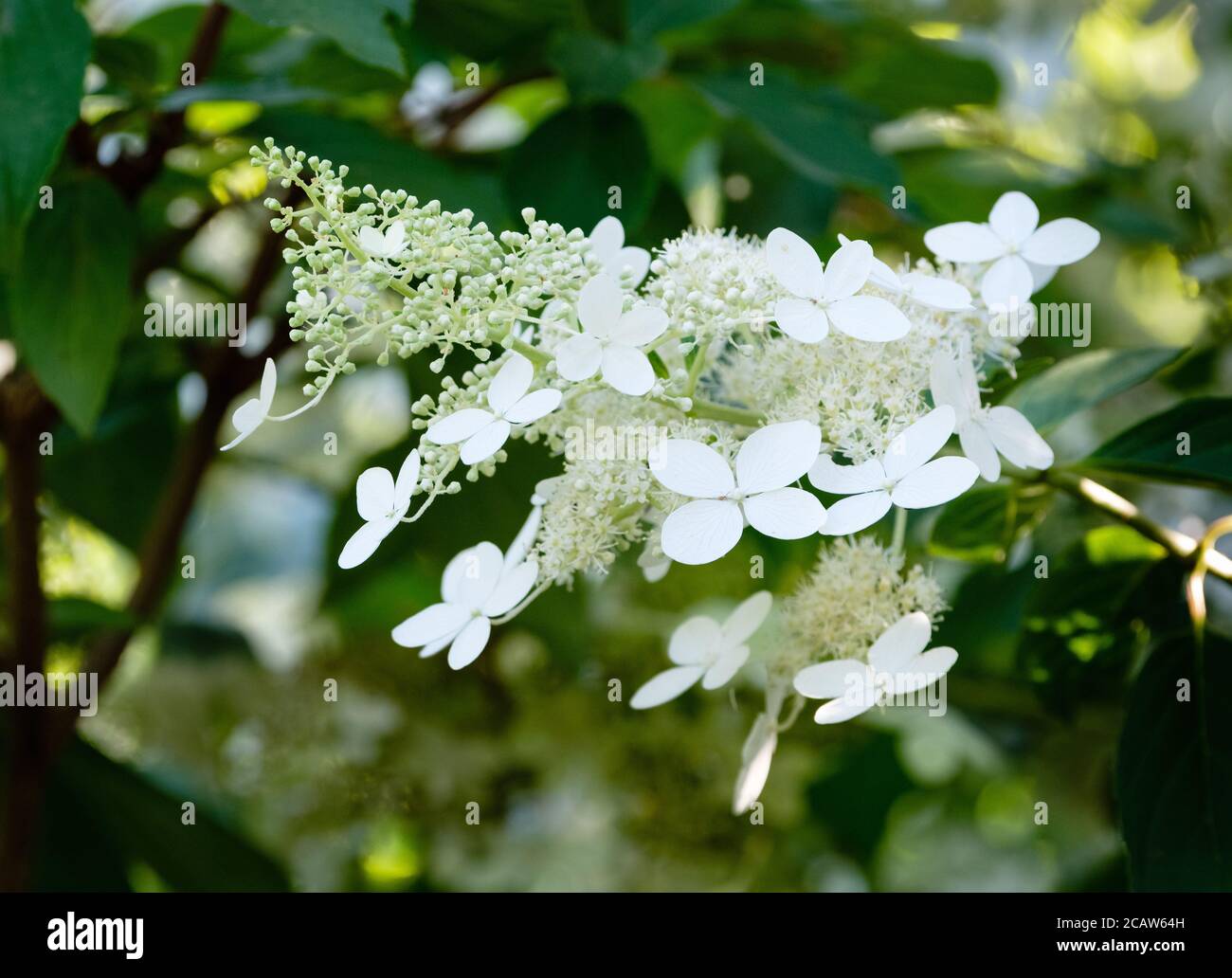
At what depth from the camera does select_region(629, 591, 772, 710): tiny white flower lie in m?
0.51

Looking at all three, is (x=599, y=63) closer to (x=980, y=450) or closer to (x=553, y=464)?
(x=553, y=464)

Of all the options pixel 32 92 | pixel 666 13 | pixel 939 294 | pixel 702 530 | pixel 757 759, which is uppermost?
pixel 666 13

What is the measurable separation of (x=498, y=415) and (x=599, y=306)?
2.4 inches

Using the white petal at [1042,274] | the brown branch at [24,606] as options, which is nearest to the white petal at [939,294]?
the white petal at [1042,274]

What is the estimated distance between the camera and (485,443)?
1.41 feet

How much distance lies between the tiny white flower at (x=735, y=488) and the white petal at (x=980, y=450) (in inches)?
3.1

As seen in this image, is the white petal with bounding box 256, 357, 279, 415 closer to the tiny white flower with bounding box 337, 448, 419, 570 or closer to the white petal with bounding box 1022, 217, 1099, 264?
the tiny white flower with bounding box 337, 448, 419, 570

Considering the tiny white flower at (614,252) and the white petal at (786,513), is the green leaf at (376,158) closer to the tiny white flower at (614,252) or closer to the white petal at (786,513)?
the tiny white flower at (614,252)

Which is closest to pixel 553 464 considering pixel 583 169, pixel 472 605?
pixel 583 169

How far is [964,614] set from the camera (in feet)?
2.67

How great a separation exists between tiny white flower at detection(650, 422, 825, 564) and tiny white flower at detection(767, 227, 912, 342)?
0.04 metres

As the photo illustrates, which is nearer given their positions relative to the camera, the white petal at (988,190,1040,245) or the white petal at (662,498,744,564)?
the white petal at (662,498,744,564)

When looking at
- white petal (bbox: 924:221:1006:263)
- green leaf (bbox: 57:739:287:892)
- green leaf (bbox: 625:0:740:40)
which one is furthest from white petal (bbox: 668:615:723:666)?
green leaf (bbox: 57:739:287:892)
